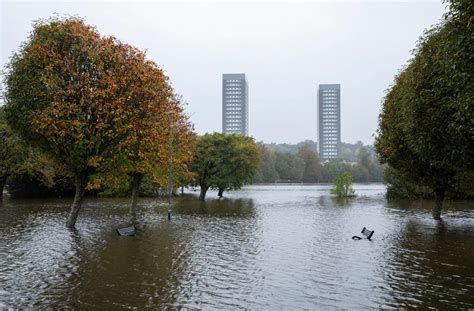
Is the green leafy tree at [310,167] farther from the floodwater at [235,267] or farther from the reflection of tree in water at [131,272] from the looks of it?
the reflection of tree in water at [131,272]

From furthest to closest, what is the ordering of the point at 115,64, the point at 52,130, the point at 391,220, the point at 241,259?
the point at 391,220
the point at 115,64
the point at 52,130
the point at 241,259

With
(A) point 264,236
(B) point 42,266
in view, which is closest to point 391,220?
(A) point 264,236

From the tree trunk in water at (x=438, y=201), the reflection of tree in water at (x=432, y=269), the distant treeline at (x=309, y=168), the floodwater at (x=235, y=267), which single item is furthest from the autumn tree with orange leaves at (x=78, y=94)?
the distant treeline at (x=309, y=168)

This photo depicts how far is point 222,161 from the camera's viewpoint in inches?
2793

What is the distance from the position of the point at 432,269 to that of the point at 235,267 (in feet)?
27.6

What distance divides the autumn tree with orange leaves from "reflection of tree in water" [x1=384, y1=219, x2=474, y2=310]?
1769 centimetres

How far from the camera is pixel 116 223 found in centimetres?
3388

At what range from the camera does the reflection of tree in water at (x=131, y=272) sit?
13195mm

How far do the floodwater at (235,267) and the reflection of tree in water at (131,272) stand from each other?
4cm

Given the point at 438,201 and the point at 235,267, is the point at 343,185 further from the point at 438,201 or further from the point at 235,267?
the point at 235,267

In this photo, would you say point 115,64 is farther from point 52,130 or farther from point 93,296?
point 93,296

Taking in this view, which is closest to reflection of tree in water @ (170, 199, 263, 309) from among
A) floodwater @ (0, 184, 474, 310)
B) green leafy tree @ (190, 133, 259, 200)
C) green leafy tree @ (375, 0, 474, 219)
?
floodwater @ (0, 184, 474, 310)

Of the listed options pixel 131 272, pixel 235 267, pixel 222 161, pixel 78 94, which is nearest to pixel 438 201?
pixel 235 267

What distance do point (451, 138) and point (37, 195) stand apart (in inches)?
2717
